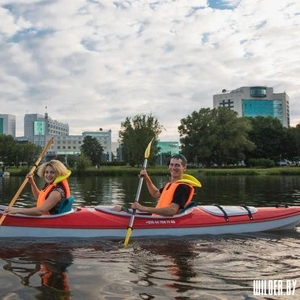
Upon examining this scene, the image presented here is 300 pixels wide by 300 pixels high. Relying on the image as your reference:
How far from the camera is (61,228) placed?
7.58 m

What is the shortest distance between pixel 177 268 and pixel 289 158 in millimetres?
78085

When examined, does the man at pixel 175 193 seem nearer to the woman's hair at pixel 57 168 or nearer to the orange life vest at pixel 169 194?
the orange life vest at pixel 169 194

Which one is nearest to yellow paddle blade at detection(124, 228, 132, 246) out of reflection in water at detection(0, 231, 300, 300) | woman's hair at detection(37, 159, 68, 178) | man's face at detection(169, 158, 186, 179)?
reflection in water at detection(0, 231, 300, 300)

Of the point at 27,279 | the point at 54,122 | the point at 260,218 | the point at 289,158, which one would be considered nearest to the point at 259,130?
the point at 289,158

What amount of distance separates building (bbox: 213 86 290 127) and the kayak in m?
145

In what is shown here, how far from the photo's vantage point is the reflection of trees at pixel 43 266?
4855 mm

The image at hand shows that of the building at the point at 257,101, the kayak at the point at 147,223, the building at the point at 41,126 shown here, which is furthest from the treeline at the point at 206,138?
the building at the point at 41,126

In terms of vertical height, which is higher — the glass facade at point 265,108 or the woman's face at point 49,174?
the glass facade at point 265,108

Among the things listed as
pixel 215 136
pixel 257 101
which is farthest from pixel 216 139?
pixel 257 101

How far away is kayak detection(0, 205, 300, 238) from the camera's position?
24.7 feet

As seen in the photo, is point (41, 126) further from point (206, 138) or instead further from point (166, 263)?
point (166, 263)

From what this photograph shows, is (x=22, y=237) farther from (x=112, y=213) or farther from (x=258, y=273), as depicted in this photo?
(x=258, y=273)

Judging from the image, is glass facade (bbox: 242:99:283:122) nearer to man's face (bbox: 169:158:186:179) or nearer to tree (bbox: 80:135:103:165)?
tree (bbox: 80:135:103:165)
